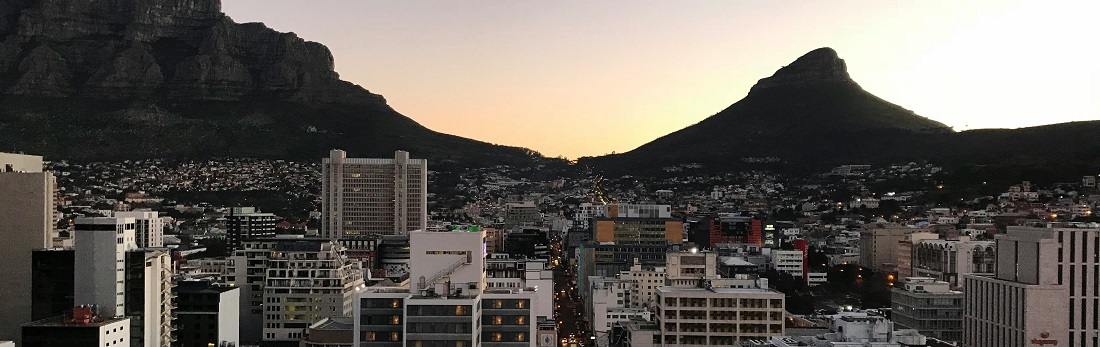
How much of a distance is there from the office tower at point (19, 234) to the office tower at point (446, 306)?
2155 cm

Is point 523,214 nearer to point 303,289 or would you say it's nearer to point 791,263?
point 791,263

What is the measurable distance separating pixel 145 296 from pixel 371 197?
93671mm

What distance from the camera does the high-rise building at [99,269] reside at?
50250 millimetres

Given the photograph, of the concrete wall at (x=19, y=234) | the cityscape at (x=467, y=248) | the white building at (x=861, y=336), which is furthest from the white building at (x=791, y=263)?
the concrete wall at (x=19, y=234)

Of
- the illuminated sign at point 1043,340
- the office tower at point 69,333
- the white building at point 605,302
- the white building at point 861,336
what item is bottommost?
the white building at point 605,302

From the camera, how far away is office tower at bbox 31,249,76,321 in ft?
170

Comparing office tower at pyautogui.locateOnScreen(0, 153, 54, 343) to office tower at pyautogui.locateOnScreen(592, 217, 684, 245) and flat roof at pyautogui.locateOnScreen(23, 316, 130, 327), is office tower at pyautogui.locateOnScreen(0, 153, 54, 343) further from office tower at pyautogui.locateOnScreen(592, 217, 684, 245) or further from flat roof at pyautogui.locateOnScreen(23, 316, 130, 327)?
office tower at pyautogui.locateOnScreen(592, 217, 684, 245)

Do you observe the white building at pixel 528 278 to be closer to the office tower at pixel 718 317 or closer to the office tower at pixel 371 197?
the office tower at pixel 718 317

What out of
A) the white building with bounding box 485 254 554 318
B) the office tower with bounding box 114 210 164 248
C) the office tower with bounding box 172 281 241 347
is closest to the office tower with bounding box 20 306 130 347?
the office tower with bounding box 172 281 241 347

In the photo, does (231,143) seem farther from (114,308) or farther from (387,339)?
(387,339)

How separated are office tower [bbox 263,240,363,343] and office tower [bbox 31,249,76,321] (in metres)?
21.4

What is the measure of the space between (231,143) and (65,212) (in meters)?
55.9

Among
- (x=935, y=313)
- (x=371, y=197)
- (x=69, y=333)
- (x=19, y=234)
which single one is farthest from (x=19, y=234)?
(x=371, y=197)

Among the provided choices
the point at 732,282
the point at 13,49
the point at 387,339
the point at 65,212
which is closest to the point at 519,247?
the point at 65,212
